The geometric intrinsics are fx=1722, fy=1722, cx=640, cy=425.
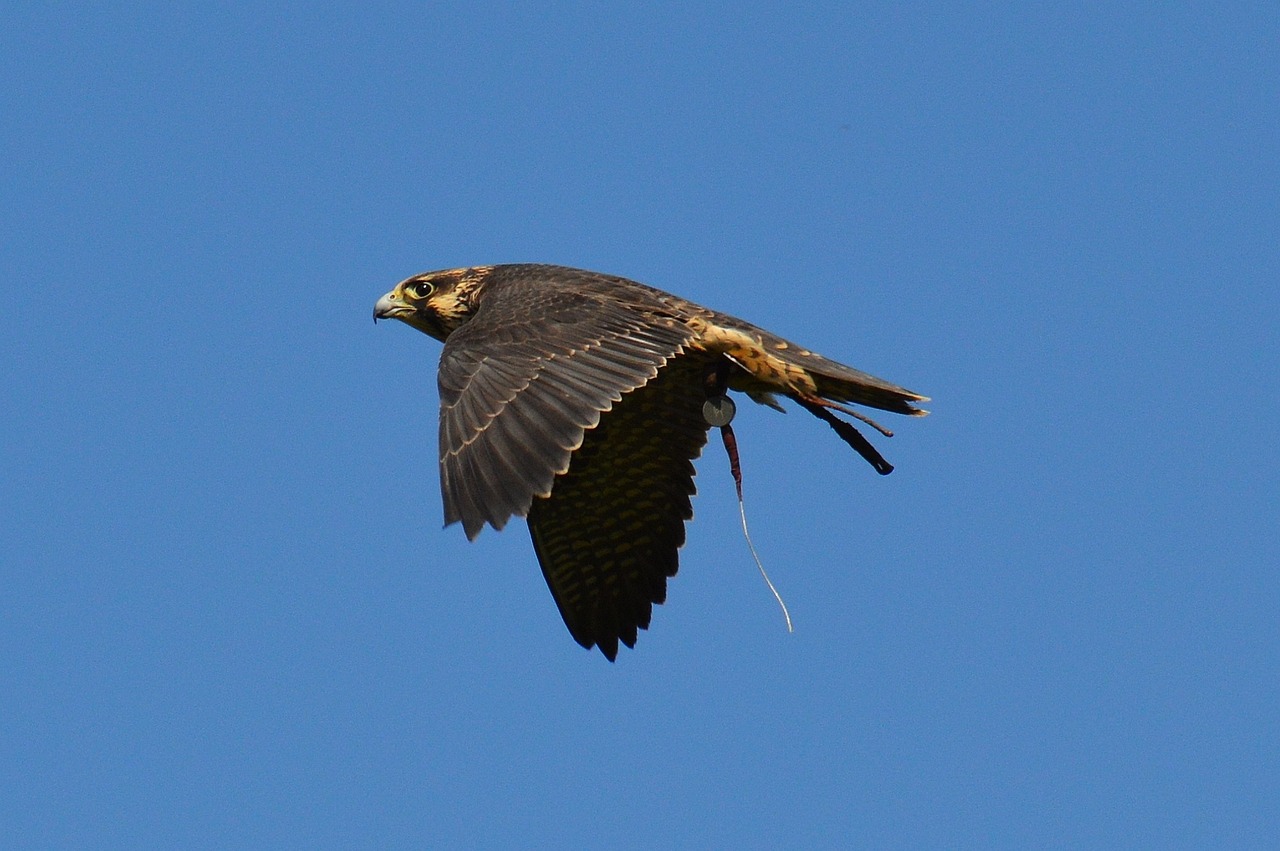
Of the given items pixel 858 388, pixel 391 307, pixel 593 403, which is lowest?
pixel 593 403

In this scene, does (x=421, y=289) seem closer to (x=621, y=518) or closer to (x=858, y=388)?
(x=621, y=518)

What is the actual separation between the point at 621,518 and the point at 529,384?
187 cm

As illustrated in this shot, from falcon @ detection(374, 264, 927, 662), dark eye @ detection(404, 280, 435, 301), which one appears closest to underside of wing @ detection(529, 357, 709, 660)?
falcon @ detection(374, 264, 927, 662)

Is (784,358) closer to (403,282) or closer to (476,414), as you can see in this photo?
(476,414)

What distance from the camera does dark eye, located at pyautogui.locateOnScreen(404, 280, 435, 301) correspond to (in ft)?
29.6

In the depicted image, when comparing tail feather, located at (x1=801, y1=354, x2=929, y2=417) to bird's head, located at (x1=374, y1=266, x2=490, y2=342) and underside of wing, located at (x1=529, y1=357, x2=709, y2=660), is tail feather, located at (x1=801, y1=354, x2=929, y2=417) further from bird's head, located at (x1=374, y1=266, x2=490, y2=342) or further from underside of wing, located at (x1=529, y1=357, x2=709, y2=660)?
bird's head, located at (x1=374, y1=266, x2=490, y2=342)

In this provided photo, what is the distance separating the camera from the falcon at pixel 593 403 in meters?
6.54

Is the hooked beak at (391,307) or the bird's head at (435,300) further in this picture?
the hooked beak at (391,307)

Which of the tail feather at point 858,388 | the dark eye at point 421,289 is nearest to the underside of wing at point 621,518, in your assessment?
the tail feather at point 858,388

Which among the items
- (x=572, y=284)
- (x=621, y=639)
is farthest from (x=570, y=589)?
(x=572, y=284)

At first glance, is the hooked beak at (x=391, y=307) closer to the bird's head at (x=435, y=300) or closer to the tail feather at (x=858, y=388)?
the bird's head at (x=435, y=300)

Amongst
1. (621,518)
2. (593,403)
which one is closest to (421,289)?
(621,518)

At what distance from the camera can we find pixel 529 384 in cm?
680

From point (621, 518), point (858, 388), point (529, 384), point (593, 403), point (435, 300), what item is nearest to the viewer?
point (593, 403)
